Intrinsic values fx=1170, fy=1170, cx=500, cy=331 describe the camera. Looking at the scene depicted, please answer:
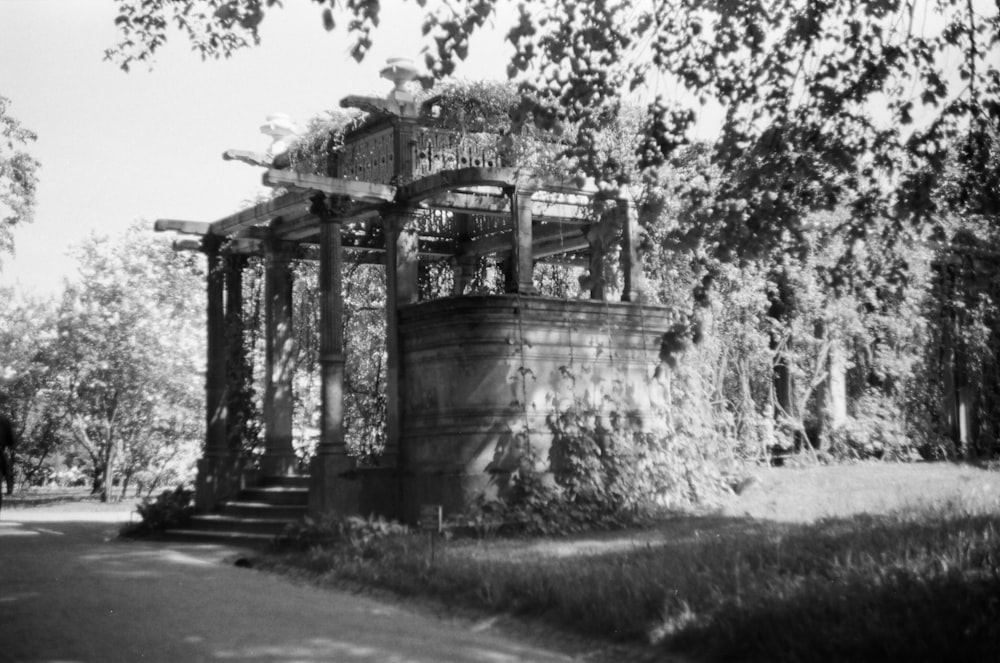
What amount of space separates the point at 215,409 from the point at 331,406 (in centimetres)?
366

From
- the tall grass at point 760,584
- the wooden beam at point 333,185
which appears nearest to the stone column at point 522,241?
the wooden beam at point 333,185

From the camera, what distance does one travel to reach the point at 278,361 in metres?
17.8

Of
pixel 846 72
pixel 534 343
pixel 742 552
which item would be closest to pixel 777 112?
pixel 846 72

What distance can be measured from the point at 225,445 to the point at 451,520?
214 inches

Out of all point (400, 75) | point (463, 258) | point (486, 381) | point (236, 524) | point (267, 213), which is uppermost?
point (400, 75)

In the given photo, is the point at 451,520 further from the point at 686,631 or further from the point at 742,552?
the point at 686,631

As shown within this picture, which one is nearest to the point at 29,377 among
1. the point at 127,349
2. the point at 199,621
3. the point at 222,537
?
the point at 127,349

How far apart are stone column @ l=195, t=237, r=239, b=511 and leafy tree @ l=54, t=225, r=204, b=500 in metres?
13.1

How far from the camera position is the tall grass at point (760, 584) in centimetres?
665

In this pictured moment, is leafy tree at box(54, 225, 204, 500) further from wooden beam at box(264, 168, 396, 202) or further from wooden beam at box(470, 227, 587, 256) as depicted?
wooden beam at box(264, 168, 396, 202)

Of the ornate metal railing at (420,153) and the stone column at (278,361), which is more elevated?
the ornate metal railing at (420,153)

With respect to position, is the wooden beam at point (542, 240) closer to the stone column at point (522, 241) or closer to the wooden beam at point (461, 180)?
the stone column at point (522, 241)

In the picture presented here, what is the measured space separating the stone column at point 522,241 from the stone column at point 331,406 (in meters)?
2.23

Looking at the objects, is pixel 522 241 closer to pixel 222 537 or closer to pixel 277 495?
pixel 277 495
